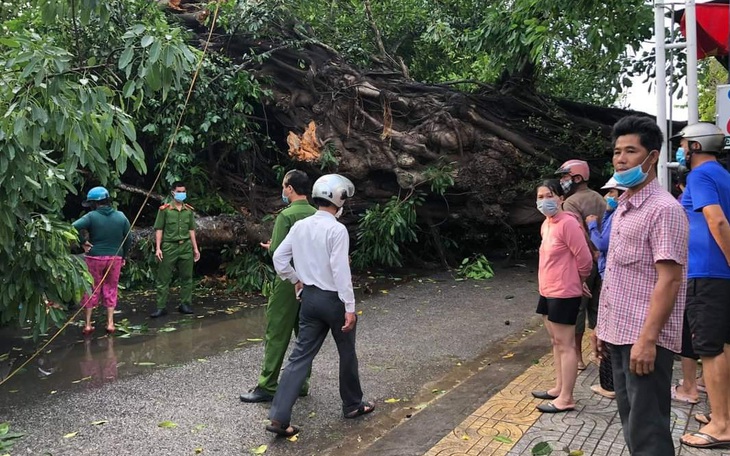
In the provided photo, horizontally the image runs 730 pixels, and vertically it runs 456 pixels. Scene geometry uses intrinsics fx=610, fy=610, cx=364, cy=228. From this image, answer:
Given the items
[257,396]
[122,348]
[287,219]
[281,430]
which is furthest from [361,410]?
[122,348]

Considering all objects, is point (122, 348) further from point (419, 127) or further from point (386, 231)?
point (419, 127)

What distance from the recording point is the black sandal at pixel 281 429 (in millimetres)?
4266

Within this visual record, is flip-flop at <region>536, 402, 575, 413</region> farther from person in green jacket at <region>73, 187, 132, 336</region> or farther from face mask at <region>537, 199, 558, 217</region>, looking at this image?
person in green jacket at <region>73, 187, 132, 336</region>

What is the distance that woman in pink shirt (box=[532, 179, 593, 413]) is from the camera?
4.44 metres

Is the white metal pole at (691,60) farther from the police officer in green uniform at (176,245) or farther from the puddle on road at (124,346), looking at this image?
the police officer in green uniform at (176,245)

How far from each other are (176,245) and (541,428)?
6077 millimetres

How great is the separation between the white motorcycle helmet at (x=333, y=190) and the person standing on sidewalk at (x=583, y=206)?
2.01 meters

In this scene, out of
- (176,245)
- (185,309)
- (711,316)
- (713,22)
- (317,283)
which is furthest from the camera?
(176,245)

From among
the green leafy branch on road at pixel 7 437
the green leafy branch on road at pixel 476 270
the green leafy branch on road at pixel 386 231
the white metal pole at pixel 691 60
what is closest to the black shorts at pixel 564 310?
the white metal pole at pixel 691 60

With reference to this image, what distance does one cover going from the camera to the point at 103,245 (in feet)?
24.5

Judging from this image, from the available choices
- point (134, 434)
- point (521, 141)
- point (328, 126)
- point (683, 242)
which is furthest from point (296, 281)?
point (521, 141)

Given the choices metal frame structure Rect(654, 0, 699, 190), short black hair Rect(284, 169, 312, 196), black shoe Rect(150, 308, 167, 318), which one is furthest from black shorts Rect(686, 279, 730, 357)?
black shoe Rect(150, 308, 167, 318)

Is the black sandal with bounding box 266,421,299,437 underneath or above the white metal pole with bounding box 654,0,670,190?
underneath

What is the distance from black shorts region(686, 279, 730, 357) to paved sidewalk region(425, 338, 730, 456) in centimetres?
62
